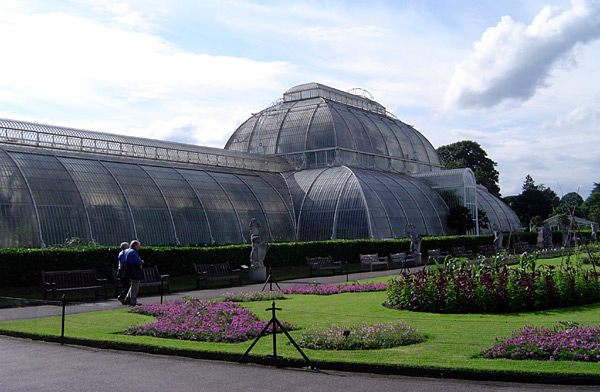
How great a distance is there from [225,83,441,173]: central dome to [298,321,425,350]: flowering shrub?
39482mm

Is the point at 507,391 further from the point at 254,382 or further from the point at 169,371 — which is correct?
the point at 169,371

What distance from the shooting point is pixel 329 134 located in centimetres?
5238

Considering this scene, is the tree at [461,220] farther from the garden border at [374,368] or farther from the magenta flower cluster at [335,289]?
the garden border at [374,368]

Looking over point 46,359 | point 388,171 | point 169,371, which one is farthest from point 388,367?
point 388,171

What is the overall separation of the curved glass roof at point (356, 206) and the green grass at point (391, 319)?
2443cm

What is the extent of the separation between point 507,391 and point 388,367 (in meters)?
2.01

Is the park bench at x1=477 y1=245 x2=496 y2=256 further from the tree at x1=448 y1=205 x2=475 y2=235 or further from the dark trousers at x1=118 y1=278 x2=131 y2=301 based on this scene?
the dark trousers at x1=118 y1=278 x2=131 y2=301

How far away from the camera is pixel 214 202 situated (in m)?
40.7

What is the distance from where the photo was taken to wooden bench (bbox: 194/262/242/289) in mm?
26141

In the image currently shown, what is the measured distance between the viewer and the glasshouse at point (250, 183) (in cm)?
3098

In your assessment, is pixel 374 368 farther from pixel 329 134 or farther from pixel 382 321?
pixel 329 134

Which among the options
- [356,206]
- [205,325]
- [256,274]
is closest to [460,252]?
[356,206]

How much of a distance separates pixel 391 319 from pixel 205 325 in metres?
4.76

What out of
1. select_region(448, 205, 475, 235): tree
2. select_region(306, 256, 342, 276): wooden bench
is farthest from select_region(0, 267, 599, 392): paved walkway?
select_region(448, 205, 475, 235): tree
